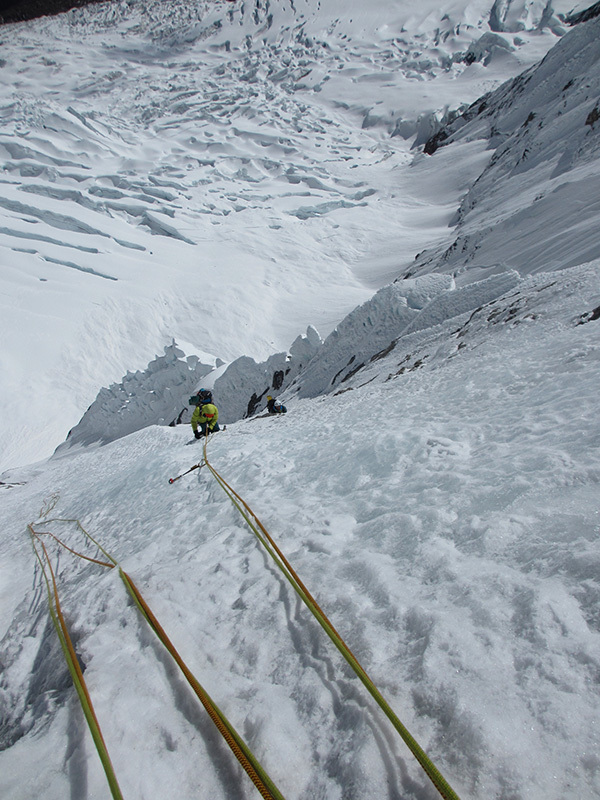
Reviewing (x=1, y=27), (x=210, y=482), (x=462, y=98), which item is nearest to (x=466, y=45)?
(x=462, y=98)

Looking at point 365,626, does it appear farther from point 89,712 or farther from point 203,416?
point 203,416

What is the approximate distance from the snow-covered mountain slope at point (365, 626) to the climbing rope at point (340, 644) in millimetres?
128

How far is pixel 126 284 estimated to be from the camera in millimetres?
41438

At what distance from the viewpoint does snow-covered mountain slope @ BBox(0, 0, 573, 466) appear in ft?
119

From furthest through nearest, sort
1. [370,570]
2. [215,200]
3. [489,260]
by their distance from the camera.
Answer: [215,200] → [489,260] → [370,570]

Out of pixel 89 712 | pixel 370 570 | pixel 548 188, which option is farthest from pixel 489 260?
pixel 89 712

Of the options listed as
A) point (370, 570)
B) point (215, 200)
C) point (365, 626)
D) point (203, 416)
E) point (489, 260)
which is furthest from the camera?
point (215, 200)

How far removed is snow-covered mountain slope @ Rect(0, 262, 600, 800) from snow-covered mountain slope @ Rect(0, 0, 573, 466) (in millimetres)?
21773

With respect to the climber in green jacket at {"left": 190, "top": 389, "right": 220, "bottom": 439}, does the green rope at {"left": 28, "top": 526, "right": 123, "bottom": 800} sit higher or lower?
higher

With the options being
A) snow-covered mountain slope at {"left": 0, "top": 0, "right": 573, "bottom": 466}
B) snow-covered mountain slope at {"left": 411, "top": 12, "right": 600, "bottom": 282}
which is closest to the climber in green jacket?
snow-covered mountain slope at {"left": 411, "top": 12, "right": 600, "bottom": 282}

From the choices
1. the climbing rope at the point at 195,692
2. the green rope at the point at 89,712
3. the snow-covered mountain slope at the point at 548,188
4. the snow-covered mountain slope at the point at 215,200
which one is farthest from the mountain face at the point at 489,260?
the green rope at the point at 89,712

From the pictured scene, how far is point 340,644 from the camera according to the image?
239 centimetres

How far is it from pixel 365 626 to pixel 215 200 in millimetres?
69482

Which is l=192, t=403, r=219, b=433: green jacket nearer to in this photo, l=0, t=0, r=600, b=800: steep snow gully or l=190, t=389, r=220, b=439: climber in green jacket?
l=190, t=389, r=220, b=439: climber in green jacket
